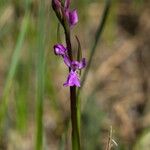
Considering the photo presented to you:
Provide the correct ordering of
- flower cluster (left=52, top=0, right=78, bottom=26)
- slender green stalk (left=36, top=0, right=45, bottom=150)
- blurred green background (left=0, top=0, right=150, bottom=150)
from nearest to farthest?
flower cluster (left=52, top=0, right=78, bottom=26), slender green stalk (left=36, top=0, right=45, bottom=150), blurred green background (left=0, top=0, right=150, bottom=150)

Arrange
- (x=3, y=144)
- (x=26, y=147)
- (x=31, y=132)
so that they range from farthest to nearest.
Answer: (x=31, y=132), (x=26, y=147), (x=3, y=144)

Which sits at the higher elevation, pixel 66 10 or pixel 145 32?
pixel 145 32

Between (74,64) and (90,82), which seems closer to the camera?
(74,64)

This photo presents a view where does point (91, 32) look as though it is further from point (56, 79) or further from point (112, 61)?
point (56, 79)

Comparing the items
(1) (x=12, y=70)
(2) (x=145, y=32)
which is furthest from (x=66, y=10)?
(2) (x=145, y=32)

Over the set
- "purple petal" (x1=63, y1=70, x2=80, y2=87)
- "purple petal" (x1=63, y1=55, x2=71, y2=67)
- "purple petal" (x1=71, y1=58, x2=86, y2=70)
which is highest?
"purple petal" (x1=63, y1=55, x2=71, y2=67)

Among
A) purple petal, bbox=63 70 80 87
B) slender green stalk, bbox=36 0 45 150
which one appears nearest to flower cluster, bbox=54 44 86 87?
purple petal, bbox=63 70 80 87

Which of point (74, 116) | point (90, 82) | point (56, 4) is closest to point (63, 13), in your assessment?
point (56, 4)

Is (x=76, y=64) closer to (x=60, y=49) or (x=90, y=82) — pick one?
(x=60, y=49)

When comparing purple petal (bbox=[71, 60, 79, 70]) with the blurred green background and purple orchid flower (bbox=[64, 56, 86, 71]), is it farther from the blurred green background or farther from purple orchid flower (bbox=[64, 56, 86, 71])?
the blurred green background
